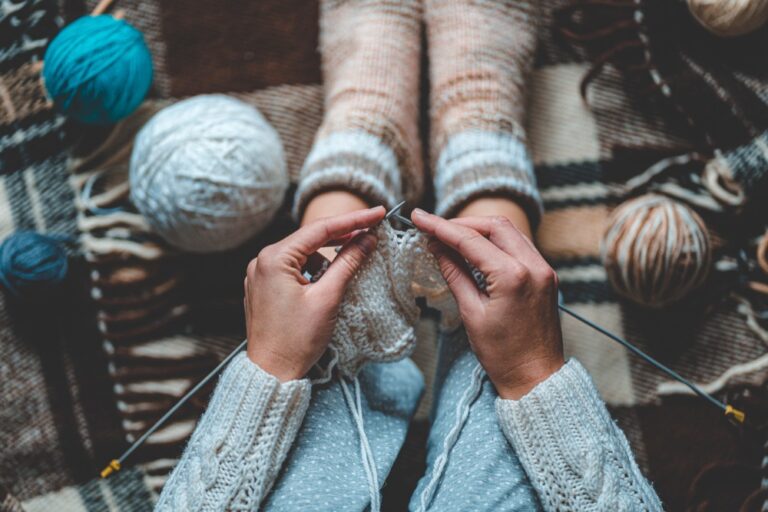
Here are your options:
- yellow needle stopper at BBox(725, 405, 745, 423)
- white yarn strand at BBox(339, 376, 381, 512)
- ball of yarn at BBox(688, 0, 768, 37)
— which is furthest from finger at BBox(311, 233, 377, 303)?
ball of yarn at BBox(688, 0, 768, 37)

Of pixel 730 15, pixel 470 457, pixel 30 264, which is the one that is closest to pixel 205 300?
pixel 30 264

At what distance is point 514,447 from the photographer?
56 cm

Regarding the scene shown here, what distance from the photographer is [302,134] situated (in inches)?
33.6

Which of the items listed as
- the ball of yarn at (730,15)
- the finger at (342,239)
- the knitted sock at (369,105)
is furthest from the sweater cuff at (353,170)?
the ball of yarn at (730,15)

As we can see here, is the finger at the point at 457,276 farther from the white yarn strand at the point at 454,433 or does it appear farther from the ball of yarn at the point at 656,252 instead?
the ball of yarn at the point at 656,252

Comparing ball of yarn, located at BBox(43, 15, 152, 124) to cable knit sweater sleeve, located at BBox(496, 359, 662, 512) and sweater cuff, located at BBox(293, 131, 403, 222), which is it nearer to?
sweater cuff, located at BBox(293, 131, 403, 222)

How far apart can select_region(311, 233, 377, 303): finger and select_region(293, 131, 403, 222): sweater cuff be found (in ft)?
0.47

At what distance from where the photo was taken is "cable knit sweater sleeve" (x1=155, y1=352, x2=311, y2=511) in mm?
535

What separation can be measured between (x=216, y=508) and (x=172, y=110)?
1.45 feet

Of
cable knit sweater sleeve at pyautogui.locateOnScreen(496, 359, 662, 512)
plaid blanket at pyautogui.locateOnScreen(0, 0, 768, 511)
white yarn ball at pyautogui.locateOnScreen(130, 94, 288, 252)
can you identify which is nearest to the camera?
cable knit sweater sleeve at pyautogui.locateOnScreen(496, 359, 662, 512)

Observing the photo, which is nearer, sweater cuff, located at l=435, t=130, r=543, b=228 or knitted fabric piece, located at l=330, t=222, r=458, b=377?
knitted fabric piece, located at l=330, t=222, r=458, b=377

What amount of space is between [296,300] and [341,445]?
15 cm

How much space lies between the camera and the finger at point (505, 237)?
57cm

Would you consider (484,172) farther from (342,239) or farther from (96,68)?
(96,68)
